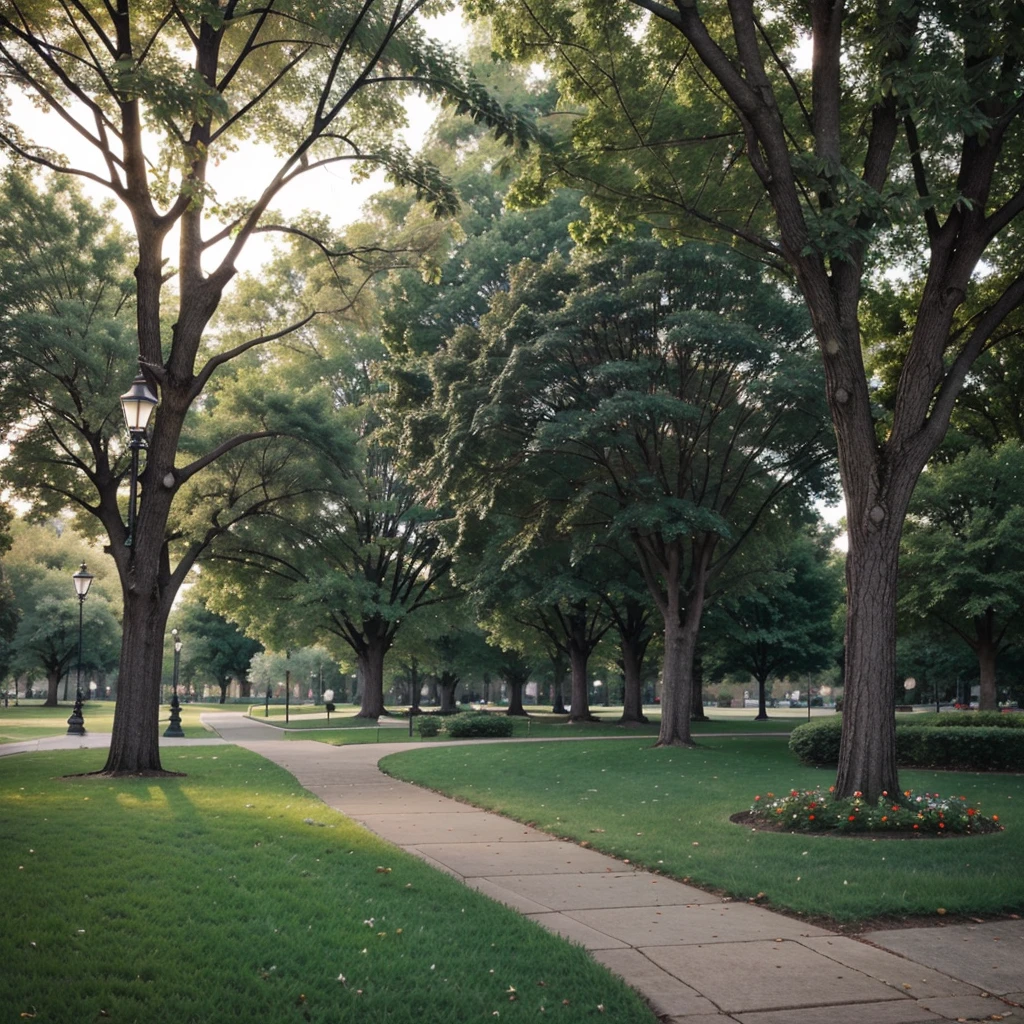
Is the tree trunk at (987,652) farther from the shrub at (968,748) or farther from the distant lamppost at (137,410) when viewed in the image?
the distant lamppost at (137,410)

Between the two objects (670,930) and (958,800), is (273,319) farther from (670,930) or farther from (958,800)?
(670,930)

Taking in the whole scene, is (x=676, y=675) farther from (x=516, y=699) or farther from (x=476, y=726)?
(x=516, y=699)

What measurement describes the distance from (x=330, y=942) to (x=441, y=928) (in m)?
0.74

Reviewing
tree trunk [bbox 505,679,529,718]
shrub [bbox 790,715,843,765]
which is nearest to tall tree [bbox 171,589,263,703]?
tree trunk [bbox 505,679,529,718]

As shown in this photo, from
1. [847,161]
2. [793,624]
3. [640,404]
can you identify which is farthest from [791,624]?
[847,161]

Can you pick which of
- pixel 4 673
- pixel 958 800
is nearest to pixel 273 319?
pixel 958 800

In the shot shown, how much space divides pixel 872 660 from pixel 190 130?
42.7ft

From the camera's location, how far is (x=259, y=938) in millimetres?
5648

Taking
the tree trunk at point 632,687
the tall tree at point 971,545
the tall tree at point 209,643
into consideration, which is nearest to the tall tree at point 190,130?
the tall tree at point 971,545

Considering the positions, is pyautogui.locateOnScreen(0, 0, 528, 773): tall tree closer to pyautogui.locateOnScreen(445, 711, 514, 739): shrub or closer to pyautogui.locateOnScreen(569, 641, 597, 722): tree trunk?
pyautogui.locateOnScreen(445, 711, 514, 739): shrub

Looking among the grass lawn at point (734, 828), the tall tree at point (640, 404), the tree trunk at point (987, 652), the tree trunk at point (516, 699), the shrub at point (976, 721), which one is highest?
the tall tree at point (640, 404)

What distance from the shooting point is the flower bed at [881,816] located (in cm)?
1026

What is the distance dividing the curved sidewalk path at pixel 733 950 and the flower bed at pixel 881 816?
2.57 m

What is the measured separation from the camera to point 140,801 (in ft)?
39.6
